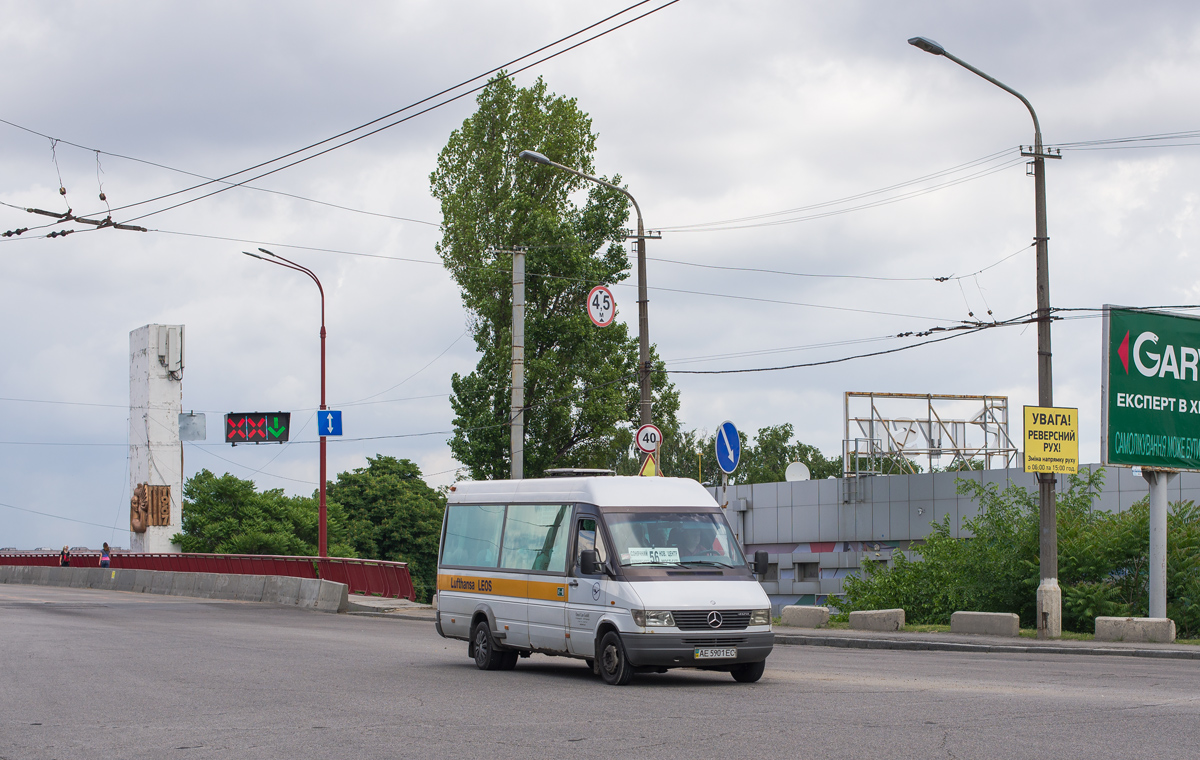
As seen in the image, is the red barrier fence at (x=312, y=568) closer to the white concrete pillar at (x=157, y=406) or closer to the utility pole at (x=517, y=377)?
the white concrete pillar at (x=157, y=406)

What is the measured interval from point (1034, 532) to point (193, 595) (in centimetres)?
2644

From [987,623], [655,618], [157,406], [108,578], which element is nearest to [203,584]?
[108,578]

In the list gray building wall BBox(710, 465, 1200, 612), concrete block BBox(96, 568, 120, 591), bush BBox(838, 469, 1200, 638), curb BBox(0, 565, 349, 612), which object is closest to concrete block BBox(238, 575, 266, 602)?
curb BBox(0, 565, 349, 612)

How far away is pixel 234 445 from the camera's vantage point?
45.3m

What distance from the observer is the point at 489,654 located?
1578 centimetres

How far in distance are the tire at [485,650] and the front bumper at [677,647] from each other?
2.96 m

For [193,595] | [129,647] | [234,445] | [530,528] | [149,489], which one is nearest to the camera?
[530,528]

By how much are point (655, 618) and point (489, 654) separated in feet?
11.3

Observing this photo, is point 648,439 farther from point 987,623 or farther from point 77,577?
point 77,577

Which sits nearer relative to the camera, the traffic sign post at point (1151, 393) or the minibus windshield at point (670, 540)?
the minibus windshield at point (670, 540)

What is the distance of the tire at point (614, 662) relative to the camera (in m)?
13.2

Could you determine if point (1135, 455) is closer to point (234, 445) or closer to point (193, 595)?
point (193, 595)

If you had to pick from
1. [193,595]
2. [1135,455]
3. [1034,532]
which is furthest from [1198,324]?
[193,595]

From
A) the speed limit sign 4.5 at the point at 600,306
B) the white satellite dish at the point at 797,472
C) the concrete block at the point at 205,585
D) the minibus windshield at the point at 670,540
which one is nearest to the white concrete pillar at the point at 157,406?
the concrete block at the point at 205,585
